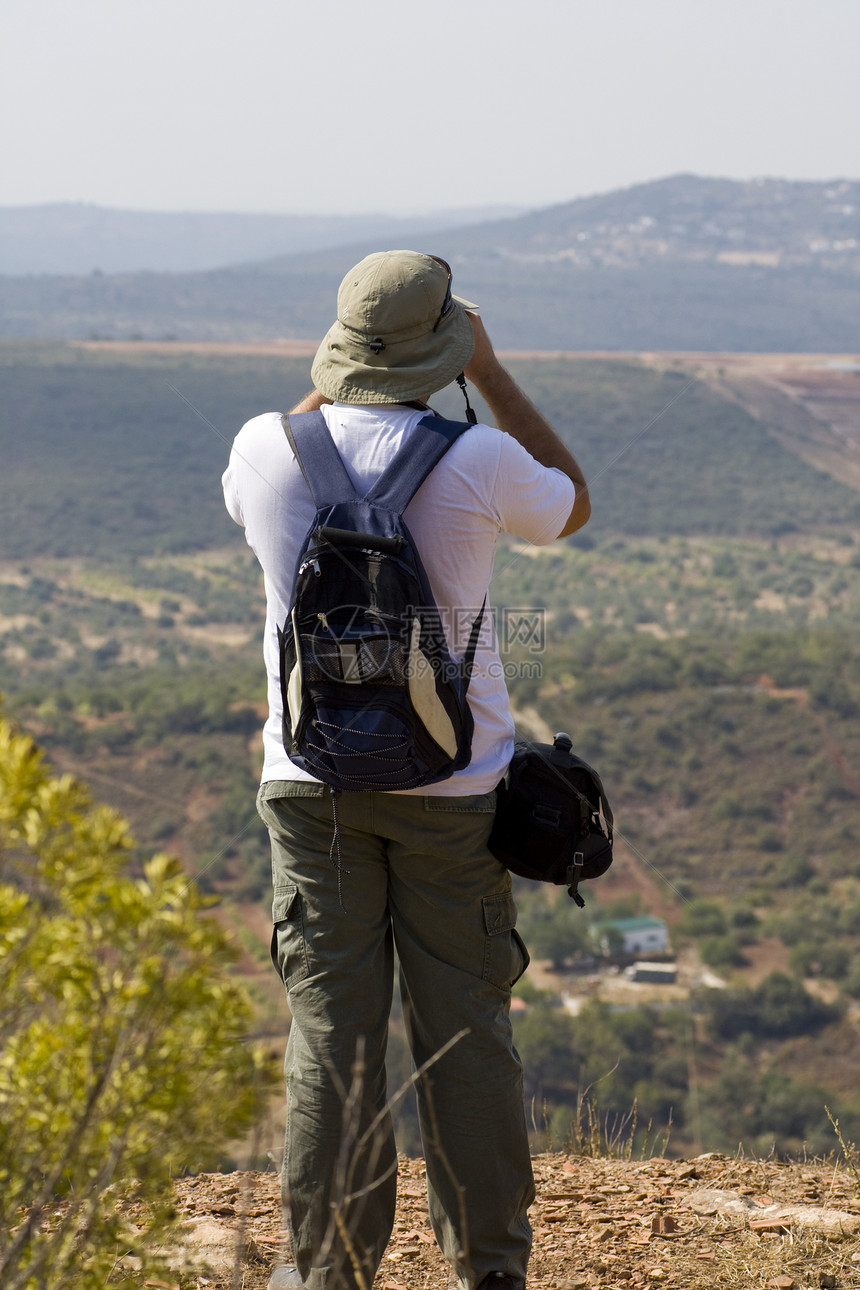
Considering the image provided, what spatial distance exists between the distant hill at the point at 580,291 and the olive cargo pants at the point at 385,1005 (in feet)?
264

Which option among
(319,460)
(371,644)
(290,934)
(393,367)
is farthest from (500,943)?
(393,367)

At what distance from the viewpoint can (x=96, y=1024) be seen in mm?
1139

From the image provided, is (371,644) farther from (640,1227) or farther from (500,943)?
(640,1227)

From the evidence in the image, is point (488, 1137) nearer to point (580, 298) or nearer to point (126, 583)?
point (126, 583)

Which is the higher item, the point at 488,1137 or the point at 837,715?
the point at 488,1137

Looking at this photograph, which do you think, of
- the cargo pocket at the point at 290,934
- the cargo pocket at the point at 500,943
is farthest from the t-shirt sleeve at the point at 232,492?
the cargo pocket at the point at 500,943

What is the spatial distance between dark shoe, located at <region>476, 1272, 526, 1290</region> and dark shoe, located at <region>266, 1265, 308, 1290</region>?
0.26m

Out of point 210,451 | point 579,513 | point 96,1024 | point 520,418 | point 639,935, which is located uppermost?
point 520,418

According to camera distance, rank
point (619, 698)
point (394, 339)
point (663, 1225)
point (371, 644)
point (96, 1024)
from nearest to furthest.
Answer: point (96, 1024) → point (371, 644) → point (394, 339) → point (663, 1225) → point (619, 698)

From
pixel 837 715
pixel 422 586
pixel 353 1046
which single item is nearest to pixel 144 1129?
pixel 353 1046

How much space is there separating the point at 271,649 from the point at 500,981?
566mm

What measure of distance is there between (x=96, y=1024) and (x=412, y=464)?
0.76m

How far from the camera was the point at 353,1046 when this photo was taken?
1.58m

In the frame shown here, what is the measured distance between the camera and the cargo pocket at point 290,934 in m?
1.59
